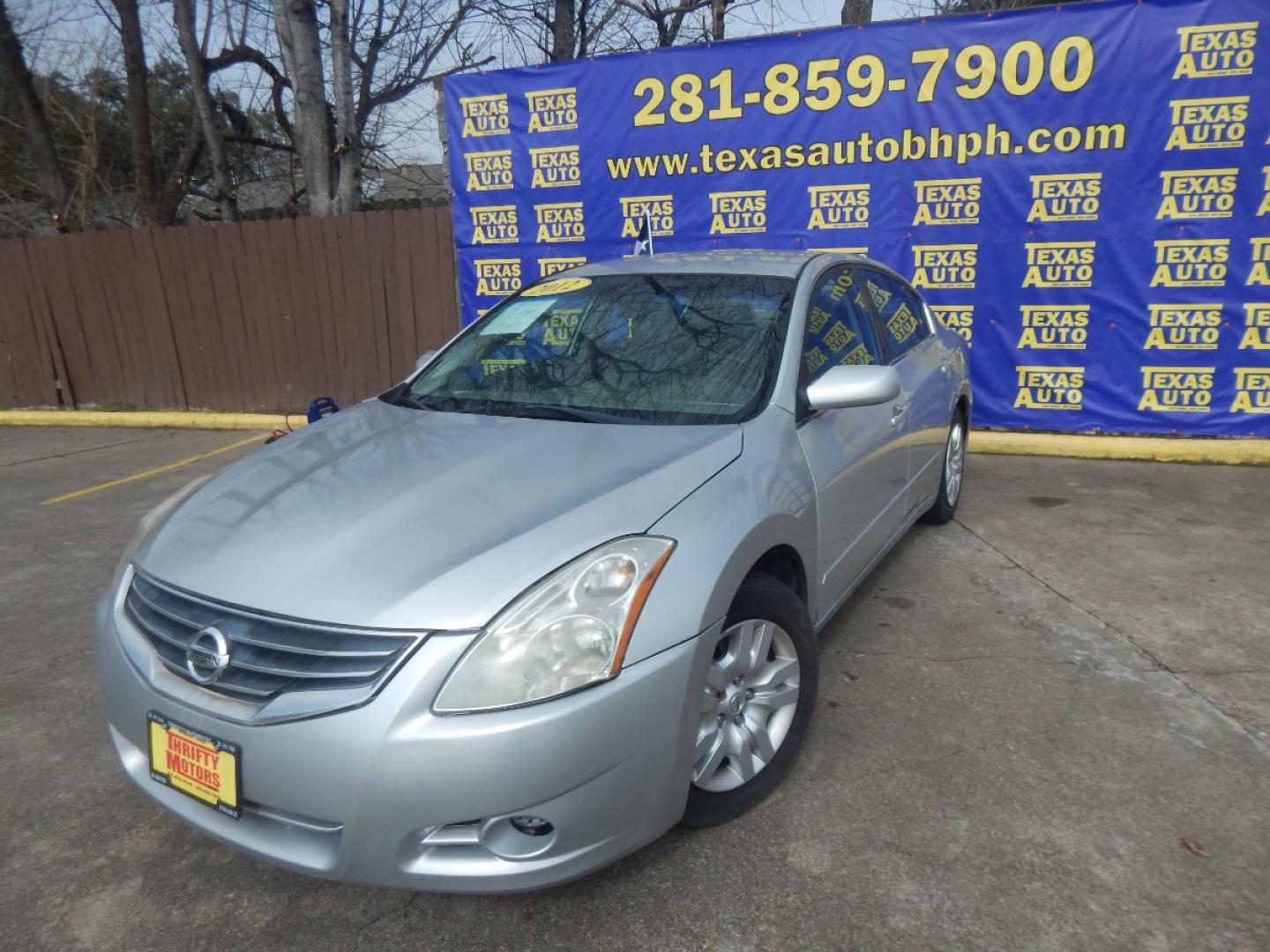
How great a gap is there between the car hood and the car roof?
3.29 ft

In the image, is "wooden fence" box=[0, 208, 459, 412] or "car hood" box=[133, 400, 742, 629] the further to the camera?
"wooden fence" box=[0, 208, 459, 412]

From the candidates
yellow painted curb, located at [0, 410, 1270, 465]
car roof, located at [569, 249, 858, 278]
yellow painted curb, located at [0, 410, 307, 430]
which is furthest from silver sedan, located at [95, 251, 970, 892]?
yellow painted curb, located at [0, 410, 307, 430]

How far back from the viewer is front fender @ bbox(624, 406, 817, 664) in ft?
6.50

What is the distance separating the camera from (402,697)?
176 centimetres

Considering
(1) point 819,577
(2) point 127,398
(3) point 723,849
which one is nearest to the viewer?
(3) point 723,849

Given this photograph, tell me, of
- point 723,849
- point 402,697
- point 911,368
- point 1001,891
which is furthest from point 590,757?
point 911,368

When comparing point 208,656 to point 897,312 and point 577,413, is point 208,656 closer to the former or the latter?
point 577,413

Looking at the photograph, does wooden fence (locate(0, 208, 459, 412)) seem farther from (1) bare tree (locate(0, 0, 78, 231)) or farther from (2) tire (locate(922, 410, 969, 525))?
(2) tire (locate(922, 410, 969, 525))

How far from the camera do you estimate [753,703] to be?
2402mm

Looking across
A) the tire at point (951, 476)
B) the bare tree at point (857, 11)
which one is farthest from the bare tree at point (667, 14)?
the tire at point (951, 476)

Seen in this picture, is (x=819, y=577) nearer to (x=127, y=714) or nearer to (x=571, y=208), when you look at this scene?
(x=127, y=714)

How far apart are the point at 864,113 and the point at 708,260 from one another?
4059 mm

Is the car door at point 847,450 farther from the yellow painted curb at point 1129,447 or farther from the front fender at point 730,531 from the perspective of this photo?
the yellow painted curb at point 1129,447

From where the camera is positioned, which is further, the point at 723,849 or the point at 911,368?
the point at 911,368
